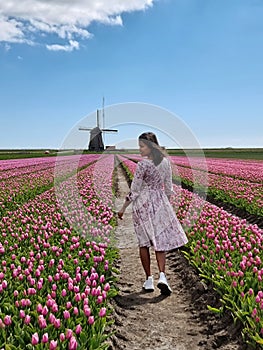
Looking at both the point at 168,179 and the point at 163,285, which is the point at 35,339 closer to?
the point at 163,285

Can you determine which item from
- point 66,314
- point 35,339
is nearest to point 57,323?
point 66,314

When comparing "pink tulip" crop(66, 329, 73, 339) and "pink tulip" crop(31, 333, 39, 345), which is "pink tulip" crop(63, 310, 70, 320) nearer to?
"pink tulip" crop(66, 329, 73, 339)

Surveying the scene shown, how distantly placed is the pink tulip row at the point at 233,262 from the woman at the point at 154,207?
2.27 feet

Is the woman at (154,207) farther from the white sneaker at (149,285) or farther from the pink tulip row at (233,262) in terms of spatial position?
the pink tulip row at (233,262)

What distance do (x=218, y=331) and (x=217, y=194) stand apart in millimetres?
11088

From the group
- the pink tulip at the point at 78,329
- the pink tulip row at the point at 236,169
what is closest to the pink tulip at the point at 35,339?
the pink tulip at the point at 78,329

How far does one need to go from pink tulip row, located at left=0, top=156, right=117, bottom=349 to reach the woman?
743 millimetres

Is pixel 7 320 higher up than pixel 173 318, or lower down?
higher up

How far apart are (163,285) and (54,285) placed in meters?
2.00

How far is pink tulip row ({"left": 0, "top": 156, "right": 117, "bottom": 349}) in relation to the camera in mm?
3932

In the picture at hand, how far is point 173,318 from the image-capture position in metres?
5.67

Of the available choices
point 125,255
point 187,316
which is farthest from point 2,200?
point 187,316

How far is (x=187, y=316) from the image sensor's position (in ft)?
19.0

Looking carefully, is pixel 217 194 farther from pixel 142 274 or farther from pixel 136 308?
pixel 136 308
